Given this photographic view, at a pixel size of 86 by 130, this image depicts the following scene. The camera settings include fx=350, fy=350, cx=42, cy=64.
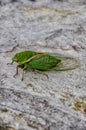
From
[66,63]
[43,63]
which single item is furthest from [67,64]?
[43,63]

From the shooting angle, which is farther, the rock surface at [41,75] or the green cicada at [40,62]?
the green cicada at [40,62]

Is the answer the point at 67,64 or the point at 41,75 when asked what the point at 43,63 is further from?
the point at 67,64

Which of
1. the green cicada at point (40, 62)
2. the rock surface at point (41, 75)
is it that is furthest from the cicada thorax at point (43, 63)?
the rock surface at point (41, 75)

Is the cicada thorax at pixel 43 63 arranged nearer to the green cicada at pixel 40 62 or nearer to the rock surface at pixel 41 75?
the green cicada at pixel 40 62

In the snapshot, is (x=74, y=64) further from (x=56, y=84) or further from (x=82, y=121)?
(x=82, y=121)

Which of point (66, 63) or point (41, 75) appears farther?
point (66, 63)

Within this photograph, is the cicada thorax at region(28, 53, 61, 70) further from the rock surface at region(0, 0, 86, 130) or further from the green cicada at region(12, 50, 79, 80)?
the rock surface at region(0, 0, 86, 130)

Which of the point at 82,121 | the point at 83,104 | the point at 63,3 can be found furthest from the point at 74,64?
the point at 63,3
